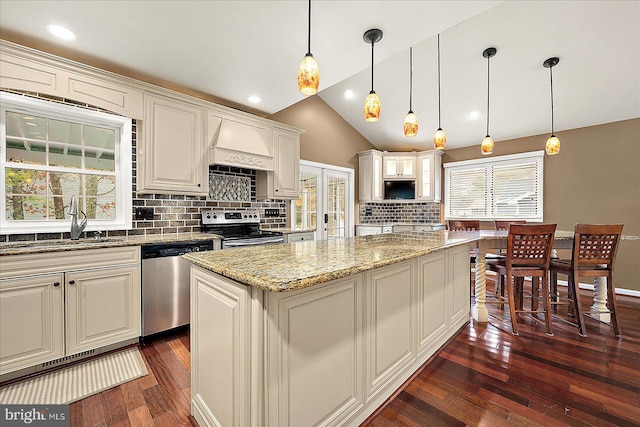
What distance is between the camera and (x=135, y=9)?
2039mm

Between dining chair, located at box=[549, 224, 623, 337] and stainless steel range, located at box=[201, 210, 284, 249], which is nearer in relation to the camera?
dining chair, located at box=[549, 224, 623, 337]

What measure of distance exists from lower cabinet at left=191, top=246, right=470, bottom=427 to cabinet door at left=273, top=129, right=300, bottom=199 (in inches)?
→ 93.4

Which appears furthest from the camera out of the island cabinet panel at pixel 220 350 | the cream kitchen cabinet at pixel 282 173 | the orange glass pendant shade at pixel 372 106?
the cream kitchen cabinet at pixel 282 173

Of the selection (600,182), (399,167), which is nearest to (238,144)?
(399,167)

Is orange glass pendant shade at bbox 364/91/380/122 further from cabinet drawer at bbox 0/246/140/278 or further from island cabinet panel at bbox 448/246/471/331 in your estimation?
cabinet drawer at bbox 0/246/140/278

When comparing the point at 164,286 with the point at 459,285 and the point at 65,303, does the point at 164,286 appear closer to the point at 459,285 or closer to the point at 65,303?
the point at 65,303

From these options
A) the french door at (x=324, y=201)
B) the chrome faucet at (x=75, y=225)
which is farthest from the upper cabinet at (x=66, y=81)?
the french door at (x=324, y=201)

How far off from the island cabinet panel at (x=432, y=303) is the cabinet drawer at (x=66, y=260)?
226 centimetres

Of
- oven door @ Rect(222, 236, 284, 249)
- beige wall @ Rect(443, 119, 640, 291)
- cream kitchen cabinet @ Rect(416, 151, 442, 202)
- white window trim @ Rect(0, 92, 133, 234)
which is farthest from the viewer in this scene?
cream kitchen cabinet @ Rect(416, 151, 442, 202)

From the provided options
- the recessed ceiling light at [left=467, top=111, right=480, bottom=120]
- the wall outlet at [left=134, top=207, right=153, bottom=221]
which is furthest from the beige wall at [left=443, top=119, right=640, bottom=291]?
the wall outlet at [left=134, top=207, right=153, bottom=221]

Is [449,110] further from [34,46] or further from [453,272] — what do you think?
[34,46]

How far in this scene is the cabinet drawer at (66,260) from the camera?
1.77 m

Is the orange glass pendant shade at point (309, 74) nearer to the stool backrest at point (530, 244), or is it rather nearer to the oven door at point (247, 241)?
the oven door at point (247, 241)

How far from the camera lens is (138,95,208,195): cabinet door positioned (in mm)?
2645
